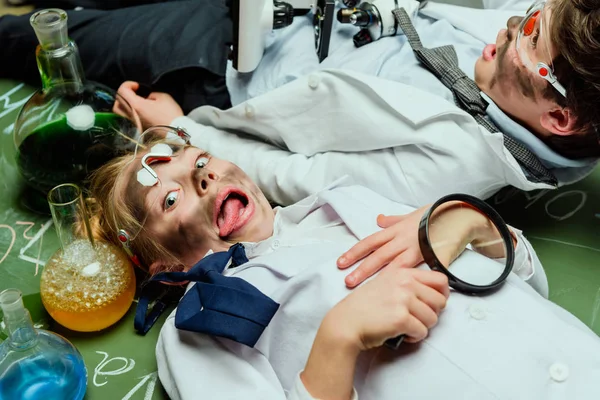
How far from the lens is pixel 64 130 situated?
3.39 feet

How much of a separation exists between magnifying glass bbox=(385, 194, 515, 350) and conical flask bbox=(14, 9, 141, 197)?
1.88 feet

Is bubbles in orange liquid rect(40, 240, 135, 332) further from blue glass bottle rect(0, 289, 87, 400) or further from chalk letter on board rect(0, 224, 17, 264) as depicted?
chalk letter on board rect(0, 224, 17, 264)

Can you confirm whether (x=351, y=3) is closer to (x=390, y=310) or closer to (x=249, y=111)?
(x=249, y=111)

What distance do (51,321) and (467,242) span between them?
640 millimetres

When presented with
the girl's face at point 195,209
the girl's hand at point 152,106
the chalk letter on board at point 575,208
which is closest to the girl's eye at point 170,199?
the girl's face at point 195,209

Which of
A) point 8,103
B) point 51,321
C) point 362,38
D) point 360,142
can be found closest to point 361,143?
point 360,142

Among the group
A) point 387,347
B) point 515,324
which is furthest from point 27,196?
point 515,324

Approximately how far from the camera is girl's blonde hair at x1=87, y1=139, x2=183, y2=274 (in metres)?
0.93

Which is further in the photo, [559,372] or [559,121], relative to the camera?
[559,121]

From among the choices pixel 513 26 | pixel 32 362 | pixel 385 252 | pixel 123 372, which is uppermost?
pixel 513 26

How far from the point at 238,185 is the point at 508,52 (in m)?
0.50

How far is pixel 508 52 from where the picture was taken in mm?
1007

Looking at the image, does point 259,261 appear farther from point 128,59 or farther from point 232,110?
point 128,59

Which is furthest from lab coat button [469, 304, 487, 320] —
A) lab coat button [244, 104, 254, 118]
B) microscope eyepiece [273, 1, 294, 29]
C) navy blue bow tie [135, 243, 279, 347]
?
microscope eyepiece [273, 1, 294, 29]
